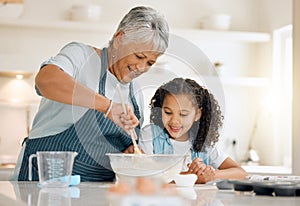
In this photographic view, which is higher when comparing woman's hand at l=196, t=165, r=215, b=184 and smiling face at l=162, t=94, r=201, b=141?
smiling face at l=162, t=94, r=201, b=141

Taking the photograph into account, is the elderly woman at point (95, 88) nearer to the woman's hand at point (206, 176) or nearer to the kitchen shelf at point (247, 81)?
the woman's hand at point (206, 176)

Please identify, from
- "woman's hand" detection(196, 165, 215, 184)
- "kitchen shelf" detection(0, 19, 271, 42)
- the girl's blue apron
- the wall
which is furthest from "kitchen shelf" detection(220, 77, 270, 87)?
the girl's blue apron

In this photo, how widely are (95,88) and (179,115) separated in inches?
11.6

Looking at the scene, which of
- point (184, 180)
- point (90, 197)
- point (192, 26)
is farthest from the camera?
point (192, 26)

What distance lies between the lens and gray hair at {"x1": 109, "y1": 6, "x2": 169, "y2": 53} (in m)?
1.93

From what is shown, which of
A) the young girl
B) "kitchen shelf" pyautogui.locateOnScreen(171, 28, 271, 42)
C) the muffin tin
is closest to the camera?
the muffin tin

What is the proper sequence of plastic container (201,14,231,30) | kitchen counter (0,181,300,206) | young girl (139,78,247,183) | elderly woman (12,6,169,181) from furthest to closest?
plastic container (201,14,231,30) → young girl (139,78,247,183) → elderly woman (12,6,169,181) → kitchen counter (0,181,300,206)

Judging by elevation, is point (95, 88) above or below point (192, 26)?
below

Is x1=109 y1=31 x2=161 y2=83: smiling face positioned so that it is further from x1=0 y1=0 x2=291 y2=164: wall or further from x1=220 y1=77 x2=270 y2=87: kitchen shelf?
x1=220 y1=77 x2=270 y2=87: kitchen shelf

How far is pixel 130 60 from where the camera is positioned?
1.99 m

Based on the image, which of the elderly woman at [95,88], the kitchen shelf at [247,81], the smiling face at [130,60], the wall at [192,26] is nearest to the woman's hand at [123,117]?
the elderly woman at [95,88]

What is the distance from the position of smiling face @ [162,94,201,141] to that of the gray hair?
0.24 meters

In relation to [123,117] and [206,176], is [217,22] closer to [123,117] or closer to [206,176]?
[206,176]

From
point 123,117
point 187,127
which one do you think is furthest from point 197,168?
point 123,117
